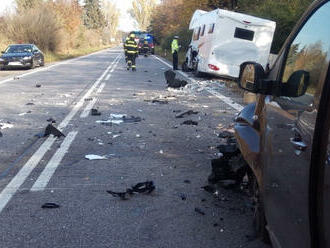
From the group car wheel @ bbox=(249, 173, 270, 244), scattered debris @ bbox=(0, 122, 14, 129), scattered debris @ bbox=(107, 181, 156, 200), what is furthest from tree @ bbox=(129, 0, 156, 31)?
car wheel @ bbox=(249, 173, 270, 244)

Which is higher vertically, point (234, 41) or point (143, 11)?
point (143, 11)

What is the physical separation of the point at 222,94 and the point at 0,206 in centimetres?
1102

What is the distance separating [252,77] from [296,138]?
93 cm

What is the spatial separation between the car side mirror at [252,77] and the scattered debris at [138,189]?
2060mm

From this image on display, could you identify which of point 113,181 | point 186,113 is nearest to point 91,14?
point 186,113

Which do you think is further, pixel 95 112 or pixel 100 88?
pixel 100 88

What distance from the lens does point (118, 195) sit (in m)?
5.11

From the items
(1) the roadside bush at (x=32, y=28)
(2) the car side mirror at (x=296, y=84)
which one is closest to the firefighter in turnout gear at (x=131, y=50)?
(2) the car side mirror at (x=296, y=84)

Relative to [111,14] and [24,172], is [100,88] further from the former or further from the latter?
[111,14]

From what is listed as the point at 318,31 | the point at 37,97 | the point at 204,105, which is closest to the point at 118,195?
the point at 318,31

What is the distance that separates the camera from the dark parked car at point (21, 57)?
2589 centimetres

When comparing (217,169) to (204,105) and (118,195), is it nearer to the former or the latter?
(118,195)

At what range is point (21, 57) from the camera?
1027 inches

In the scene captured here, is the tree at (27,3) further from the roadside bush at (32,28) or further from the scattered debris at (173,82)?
the scattered debris at (173,82)
